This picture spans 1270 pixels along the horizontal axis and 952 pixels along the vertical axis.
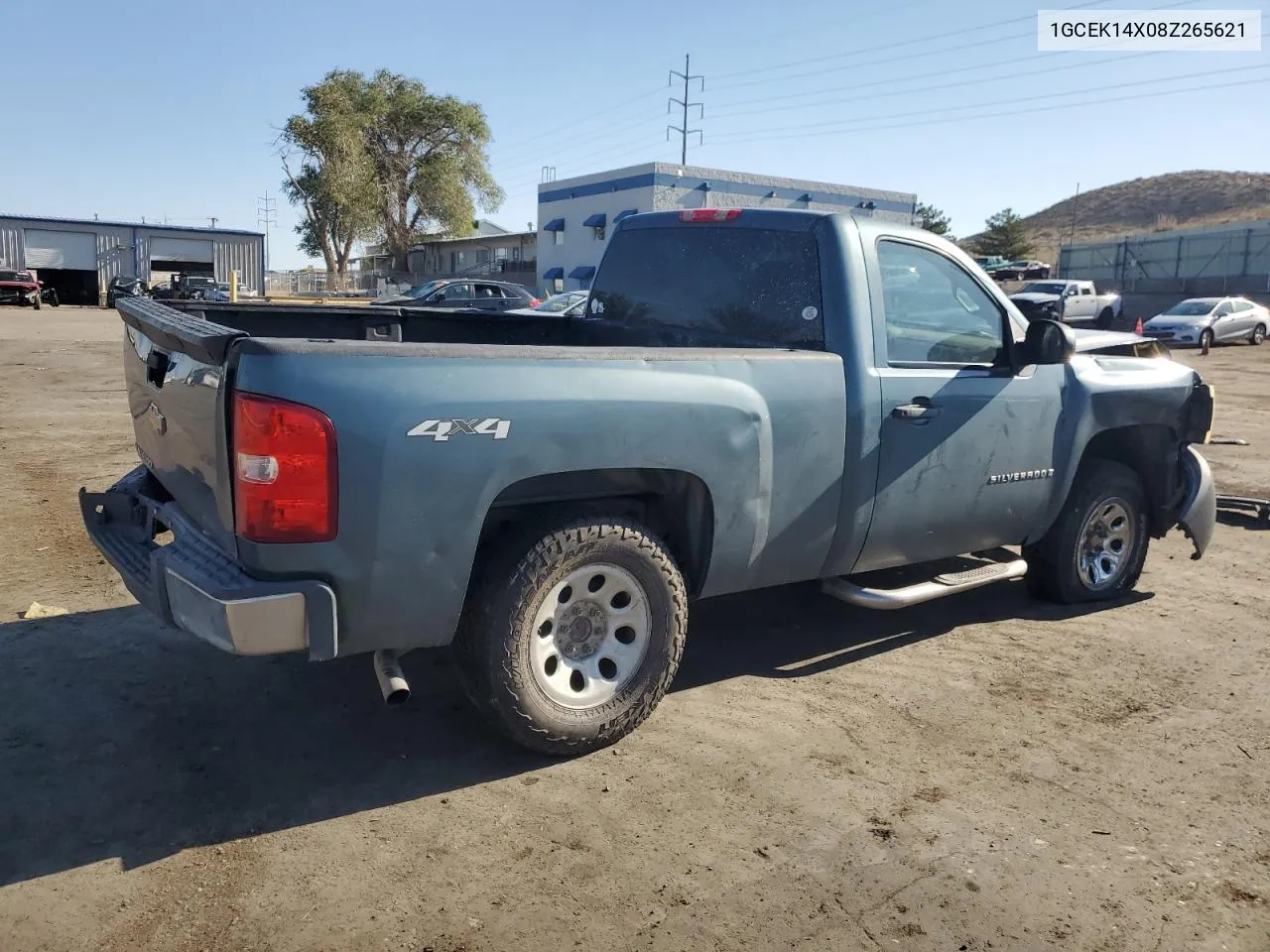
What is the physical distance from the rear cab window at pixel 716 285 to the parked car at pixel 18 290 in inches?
1745

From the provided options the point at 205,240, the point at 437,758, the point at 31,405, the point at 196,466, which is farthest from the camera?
the point at 205,240

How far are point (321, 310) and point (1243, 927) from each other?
4608 mm

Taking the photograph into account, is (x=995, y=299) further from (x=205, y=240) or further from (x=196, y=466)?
(x=205, y=240)

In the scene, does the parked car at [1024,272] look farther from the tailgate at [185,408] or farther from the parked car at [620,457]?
the tailgate at [185,408]

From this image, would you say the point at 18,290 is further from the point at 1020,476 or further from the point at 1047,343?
the point at 1047,343

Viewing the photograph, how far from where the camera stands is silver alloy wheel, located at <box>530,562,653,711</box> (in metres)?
3.60

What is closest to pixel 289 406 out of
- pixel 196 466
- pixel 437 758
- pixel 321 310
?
pixel 196 466

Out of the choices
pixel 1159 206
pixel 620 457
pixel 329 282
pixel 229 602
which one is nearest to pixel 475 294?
pixel 620 457

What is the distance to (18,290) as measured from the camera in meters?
42.1

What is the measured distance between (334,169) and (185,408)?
2557 inches

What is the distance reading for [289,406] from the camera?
2.94 m

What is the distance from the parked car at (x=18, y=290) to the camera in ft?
137

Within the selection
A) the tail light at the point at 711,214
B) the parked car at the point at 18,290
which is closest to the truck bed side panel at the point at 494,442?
the tail light at the point at 711,214

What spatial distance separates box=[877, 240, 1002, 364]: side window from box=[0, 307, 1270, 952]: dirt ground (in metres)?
1.46
